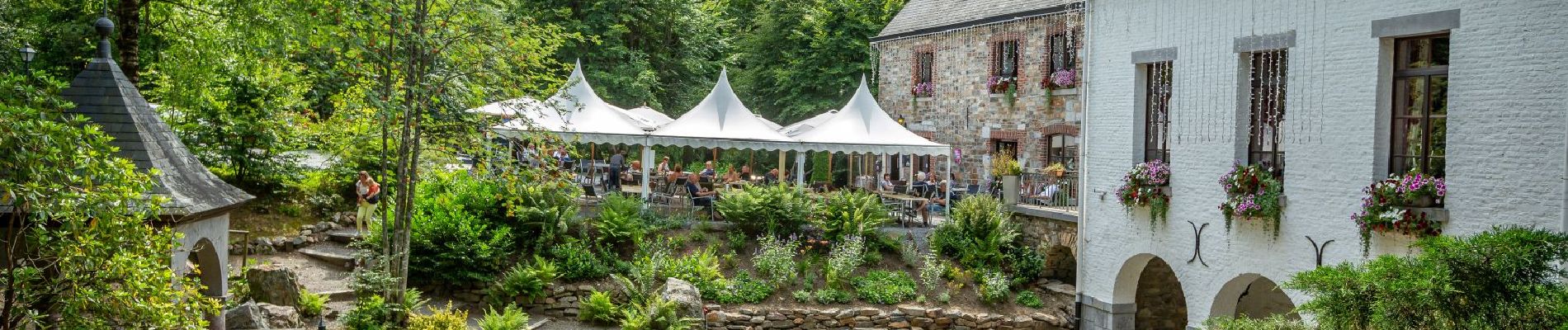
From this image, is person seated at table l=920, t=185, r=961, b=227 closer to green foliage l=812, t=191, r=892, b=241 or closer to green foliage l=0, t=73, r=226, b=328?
green foliage l=812, t=191, r=892, b=241

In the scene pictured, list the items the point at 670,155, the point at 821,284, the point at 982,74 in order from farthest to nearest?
the point at 670,155
the point at 982,74
the point at 821,284

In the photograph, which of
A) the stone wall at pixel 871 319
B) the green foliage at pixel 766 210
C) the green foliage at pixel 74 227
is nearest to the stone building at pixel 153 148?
the green foliage at pixel 74 227

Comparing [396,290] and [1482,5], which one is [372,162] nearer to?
[396,290]

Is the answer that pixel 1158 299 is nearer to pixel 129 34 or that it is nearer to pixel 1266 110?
pixel 1266 110

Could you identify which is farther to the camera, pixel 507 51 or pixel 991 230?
pixel 991 230

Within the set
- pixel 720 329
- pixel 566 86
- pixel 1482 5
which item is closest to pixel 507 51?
pixel 566 86

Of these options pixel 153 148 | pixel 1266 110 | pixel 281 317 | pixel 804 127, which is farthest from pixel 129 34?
pixel 1266 110

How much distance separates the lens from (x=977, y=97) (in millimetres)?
23250

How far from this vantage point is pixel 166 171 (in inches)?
349

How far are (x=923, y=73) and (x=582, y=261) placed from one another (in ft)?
37.8

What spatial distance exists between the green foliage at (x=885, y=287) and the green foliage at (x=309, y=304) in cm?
688

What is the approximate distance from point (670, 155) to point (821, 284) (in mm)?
19507

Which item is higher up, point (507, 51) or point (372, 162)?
point (507, 51)

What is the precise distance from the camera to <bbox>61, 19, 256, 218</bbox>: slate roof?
8.62 metres
